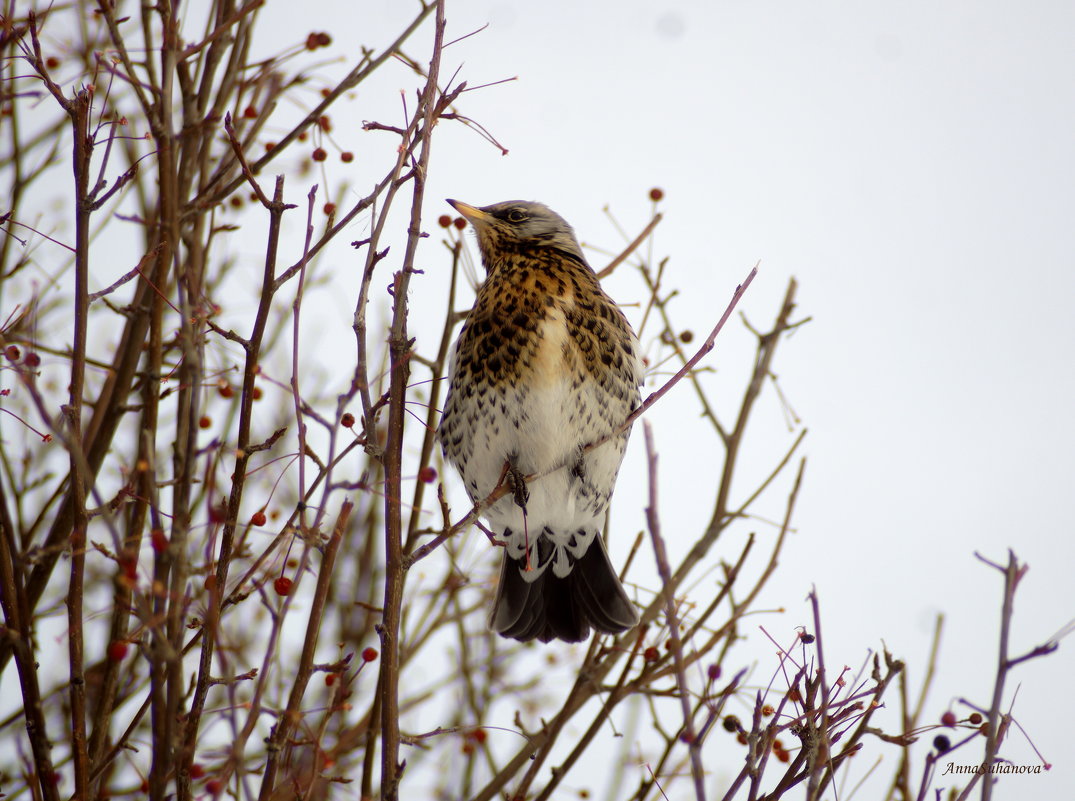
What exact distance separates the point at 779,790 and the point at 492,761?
1.33 m

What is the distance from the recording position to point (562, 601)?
3703 millimetres

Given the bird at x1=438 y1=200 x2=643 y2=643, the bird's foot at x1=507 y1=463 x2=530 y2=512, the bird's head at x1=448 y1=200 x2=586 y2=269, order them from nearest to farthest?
the bird's foot at x1=507 y1=463 x2=530 y2=512 → the bird at x1=438 y1=200 x2=643 y2=643 → the bird's head at x1=448 y1=200 x2=586 y2=269

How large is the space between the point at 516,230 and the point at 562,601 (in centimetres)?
143

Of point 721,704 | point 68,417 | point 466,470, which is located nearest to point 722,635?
point 721,704

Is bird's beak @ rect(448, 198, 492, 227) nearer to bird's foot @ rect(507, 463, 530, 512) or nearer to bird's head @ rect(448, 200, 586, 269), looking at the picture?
bird's head @ rect(448, 200, 586, 269)

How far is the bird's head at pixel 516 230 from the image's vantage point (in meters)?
3.73

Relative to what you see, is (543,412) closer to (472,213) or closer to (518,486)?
(518,486)

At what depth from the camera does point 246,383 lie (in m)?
1.80

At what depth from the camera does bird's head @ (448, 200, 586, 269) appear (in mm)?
Answer: 3730

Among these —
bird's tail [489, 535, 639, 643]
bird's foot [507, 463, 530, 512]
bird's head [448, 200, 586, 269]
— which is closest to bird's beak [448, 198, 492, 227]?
bird's head [448, 200, 586, 269]

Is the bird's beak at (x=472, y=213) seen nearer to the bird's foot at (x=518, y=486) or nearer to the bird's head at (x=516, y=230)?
the bird's head at (x=516, y=230)

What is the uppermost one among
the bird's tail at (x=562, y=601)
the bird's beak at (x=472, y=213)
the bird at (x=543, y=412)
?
the bird's beak at (x=472, y=213)

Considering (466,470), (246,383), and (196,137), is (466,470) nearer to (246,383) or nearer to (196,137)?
(196,137)

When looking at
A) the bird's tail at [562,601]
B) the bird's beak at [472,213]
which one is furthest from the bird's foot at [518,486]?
the bird's beak at [472,213]
